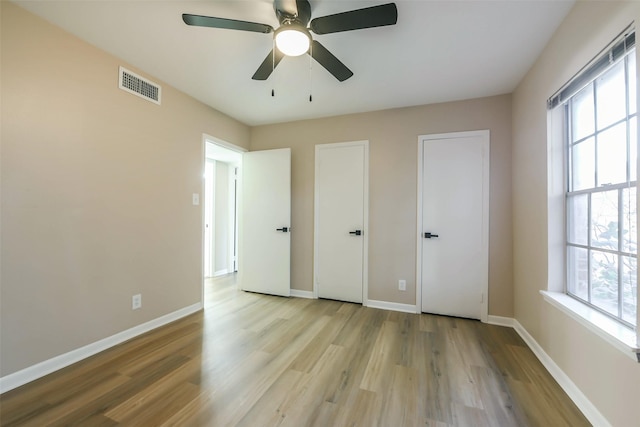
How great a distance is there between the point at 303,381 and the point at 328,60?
7.43 ft

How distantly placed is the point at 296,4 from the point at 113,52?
174 cm

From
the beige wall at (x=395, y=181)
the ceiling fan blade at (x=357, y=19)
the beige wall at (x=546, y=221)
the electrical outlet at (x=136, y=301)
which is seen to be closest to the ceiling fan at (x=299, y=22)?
the ceiling fan blade at (x=357, y=19)

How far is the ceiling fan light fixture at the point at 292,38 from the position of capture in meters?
1.51

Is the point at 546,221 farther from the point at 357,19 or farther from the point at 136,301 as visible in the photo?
the point at 136,301

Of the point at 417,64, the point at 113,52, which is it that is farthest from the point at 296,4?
the point at 113,52

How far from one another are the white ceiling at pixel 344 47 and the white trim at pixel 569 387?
2385 mm

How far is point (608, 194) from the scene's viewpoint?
150 centimetres

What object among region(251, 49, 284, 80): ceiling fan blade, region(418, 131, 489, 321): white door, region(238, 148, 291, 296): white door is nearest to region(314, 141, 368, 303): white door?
region(238, 148, 291, 296): white door

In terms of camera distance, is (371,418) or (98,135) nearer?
(371,418)

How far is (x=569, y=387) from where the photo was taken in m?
1.66

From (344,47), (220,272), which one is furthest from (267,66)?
(220,272)

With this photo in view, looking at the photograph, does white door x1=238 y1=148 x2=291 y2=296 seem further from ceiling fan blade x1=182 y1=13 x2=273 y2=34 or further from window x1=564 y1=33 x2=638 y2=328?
window x1=564 y1=33 x2=638 y2=328

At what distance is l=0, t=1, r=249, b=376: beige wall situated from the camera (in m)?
1.69

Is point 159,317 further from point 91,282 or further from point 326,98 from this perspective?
point 326,98
